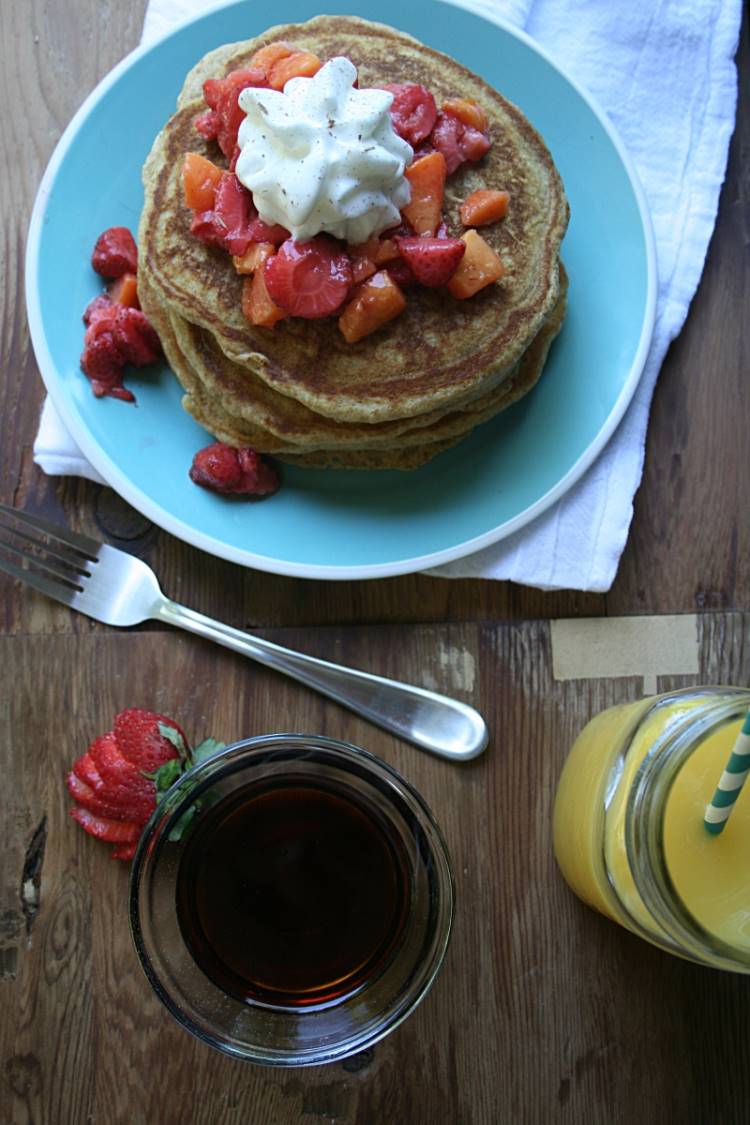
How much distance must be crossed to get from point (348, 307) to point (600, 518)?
0.51 metres

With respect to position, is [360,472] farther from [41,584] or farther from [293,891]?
[293,891]

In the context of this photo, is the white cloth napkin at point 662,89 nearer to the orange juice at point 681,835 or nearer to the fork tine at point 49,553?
the fork tine at point 49,553

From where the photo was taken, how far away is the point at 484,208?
1565 millimetres

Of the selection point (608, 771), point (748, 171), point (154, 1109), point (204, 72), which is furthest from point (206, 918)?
point (748, 171)

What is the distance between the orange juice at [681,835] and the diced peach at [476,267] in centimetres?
65

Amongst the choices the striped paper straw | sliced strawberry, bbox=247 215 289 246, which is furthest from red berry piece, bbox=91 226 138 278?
the striped paper straw

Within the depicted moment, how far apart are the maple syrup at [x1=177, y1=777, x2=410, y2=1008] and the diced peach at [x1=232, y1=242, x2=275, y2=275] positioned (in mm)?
736

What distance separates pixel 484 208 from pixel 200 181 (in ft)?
1.39

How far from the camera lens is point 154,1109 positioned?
1583 mm

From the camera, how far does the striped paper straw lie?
1153mm

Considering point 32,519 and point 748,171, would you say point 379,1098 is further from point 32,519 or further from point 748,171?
point 748,171

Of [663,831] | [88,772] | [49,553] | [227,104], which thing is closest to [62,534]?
[49,553]

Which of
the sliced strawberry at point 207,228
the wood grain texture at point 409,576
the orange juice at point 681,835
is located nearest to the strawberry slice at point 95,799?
the wood grain texture at point 409,576

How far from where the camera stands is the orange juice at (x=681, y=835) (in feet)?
4.10
